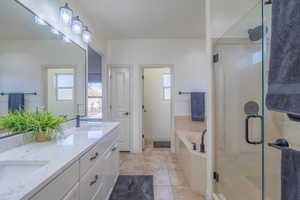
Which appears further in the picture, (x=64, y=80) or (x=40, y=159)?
(x=64, y=80)

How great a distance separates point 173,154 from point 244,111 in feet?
8.42

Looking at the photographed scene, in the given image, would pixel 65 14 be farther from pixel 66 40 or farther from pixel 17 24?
pixel 17 24

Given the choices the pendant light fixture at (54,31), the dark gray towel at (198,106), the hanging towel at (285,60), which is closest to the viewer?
the hanging towel at (285,60)

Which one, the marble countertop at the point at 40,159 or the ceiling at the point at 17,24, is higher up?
the ceiling at the point at 17,24

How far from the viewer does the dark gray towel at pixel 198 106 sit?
4500 mm

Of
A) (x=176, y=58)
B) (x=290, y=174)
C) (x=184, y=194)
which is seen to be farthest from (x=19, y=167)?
(x=176, y=58)

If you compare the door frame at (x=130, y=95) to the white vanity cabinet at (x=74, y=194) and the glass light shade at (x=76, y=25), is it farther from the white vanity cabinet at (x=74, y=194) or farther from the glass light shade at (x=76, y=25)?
the white vanity cabinet at (x=74, y=194)

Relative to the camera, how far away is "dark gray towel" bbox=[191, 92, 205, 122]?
14.8ft

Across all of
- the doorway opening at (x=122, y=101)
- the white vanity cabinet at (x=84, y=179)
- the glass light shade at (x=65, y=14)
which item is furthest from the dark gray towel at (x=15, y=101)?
the doorway opening at (x=122, y=101)

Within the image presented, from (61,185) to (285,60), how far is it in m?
1.22

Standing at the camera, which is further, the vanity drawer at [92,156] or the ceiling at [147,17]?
the ceiling at [147,17]

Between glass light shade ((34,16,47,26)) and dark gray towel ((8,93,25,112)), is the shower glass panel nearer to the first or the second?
glass light shade ((34,16,47,26))

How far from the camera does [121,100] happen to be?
15.6 feet

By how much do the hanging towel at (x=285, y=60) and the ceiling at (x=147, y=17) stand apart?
2.22 meters
